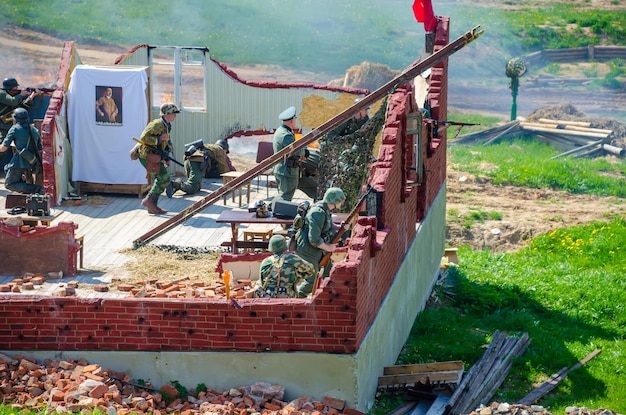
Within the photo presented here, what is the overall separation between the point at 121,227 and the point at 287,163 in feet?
9.22

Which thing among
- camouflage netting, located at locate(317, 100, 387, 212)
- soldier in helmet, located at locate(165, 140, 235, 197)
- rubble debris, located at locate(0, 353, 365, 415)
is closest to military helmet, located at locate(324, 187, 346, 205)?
camouflage netting, located at locate(317, 100, 387, 212)

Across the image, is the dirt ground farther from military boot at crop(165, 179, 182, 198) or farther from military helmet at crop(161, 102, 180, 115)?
military helmet at crop(161, 102, 180, 115)

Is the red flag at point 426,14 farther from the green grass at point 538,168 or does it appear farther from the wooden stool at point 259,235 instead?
the green grass at point 538,168

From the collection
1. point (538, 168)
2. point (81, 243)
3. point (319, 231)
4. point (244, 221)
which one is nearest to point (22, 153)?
point (81, 243)

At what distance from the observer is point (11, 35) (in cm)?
4241

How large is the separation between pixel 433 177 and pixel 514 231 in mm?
5527

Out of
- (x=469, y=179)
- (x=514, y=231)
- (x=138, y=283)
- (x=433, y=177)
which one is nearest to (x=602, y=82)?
(x=469, y=179)

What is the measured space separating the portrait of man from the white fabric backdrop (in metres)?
0.06

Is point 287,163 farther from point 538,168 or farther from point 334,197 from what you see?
point 538,168

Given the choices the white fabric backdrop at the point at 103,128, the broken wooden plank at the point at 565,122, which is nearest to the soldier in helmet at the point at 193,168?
the white fabric backdrop at the point at 103,128

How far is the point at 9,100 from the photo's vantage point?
76.0 feet

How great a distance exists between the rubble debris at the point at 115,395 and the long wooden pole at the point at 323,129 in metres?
5.06

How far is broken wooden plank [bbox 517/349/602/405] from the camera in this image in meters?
16.2

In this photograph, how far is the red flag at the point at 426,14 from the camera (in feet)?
68.0
